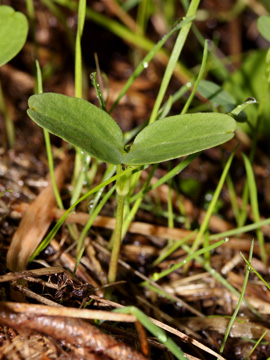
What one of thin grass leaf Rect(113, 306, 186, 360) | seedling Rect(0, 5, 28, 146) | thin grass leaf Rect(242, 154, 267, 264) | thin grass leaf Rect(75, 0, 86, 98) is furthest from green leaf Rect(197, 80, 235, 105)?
thin grass leaf Rect(113, 306, 186, 360)

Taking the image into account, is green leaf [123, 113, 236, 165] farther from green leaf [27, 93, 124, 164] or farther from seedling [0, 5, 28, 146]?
seedling [0, 5, 28, 146]

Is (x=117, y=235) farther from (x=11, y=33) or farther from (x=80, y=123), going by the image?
(x=11, y=33)

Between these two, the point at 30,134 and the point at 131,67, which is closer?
the point at 30,134

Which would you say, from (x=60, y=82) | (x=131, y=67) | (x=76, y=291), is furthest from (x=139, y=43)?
(x=76, y=291)

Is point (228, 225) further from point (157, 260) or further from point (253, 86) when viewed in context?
point (253, 86)

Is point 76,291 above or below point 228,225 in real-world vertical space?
above

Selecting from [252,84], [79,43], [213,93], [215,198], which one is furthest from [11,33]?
[252,84]

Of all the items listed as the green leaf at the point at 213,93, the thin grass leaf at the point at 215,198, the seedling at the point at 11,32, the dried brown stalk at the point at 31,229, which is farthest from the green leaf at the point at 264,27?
the dried brown stalk at the point at 31,229
